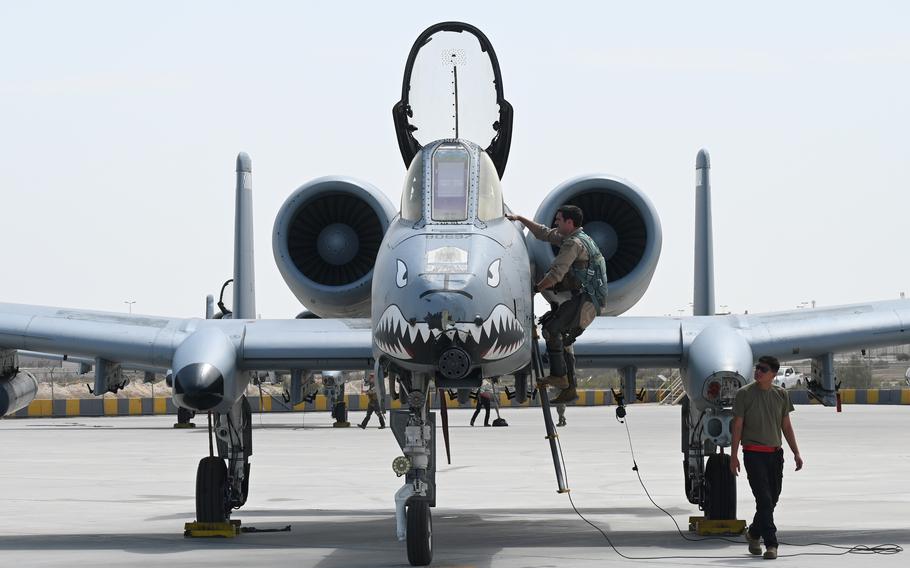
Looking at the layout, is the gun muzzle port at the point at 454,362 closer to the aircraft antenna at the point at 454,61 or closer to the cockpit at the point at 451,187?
the cockpit at the point at 451,187

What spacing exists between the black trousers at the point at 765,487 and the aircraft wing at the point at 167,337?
148 inches

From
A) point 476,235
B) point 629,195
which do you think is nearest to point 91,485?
point 629,195

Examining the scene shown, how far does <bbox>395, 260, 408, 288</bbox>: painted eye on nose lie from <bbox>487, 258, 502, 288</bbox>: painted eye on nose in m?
0.61

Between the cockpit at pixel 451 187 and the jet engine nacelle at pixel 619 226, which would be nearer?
the cockpit at pixel 451 187

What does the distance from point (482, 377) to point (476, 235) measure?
1110 mm

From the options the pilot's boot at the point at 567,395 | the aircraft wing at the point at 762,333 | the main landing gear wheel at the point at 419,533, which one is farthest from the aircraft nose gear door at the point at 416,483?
the aircraft wing at the point at 762,333

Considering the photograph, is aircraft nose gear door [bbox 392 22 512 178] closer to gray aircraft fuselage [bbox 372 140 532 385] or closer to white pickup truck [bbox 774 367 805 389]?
gray aircraft fuselage [bbox 372 140 532 385]

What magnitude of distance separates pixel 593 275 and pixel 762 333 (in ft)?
9.63

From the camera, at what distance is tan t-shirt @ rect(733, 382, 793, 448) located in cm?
1182

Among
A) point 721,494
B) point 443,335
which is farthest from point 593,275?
point 721,494

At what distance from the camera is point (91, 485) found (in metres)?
21.2

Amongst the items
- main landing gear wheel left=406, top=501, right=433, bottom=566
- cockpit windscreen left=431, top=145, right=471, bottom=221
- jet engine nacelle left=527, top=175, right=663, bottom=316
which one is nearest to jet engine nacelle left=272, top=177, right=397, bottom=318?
jet engine nacelle left=527, top=175, right=663, bottom=316

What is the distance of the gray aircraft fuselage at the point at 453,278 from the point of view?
33.5 feet

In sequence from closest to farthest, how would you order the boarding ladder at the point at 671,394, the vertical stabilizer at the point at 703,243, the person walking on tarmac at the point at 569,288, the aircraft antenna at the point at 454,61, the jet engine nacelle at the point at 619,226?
the person walking on tarmac at the point at 569,288 → the aircraft antenna at the point at 454,61 → the jet engine nacelle at the point at 619,226 → the vertical stabilizer at the point at 703,243 → the boarding ladder at the point at 671,394
